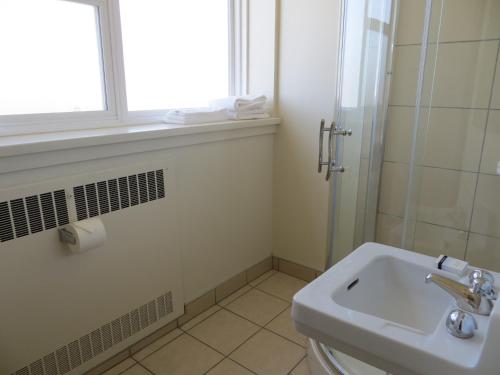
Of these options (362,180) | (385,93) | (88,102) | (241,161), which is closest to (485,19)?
(385,93)

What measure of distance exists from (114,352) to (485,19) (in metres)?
2.03

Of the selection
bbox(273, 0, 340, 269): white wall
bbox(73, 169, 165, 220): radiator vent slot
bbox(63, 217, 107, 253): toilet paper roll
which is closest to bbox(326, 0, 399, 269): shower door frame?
bbox(273, 0, 340, 269): white wall

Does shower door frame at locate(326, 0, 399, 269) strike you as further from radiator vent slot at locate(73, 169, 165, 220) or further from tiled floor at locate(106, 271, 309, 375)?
radiator vent slot at locate(73, 169, 165, 220)

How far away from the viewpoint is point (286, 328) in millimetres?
1965

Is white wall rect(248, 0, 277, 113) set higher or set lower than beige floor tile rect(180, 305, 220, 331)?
higher

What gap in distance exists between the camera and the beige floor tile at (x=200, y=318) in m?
1.98

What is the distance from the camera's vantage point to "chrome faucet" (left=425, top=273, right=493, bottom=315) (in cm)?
88

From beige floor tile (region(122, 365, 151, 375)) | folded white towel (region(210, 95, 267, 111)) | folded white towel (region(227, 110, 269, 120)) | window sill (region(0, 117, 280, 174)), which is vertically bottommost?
beige floor tile (region(122, 365, 151, 375))

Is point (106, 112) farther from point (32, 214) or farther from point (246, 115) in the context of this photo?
point (246, 115)

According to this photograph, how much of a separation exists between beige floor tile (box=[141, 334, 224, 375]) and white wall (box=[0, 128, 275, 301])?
26 cm

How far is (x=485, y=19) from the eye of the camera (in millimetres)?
1503

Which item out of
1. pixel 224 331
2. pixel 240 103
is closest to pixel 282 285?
pixel 224 331

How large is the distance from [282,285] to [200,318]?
568 mm

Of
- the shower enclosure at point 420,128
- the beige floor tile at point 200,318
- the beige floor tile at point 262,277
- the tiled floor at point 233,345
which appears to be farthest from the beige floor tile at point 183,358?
the beige floor tile at point 262,277
